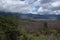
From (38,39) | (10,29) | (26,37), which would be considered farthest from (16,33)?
(38,39)

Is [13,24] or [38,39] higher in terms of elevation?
[13,24]

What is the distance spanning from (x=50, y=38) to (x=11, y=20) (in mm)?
4543

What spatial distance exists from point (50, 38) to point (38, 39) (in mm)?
1093

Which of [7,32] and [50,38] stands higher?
[7,32]

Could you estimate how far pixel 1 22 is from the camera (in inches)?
684

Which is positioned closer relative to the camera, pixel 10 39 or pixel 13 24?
pixel 10 39

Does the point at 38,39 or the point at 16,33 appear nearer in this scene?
the point at 16,33

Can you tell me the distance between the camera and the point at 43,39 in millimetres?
20734

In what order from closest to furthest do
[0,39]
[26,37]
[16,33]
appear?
[0,39], [16,33], [26,37]

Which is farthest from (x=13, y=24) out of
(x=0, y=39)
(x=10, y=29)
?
(x=0, y=39)

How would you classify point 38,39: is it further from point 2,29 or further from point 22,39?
point 2,29

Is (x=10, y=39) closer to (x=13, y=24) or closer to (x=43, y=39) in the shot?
(x=13, y=24)

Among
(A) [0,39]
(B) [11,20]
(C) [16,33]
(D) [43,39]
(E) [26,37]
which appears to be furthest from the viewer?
(D) [43,39]

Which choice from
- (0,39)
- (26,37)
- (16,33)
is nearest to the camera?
(0,39)
